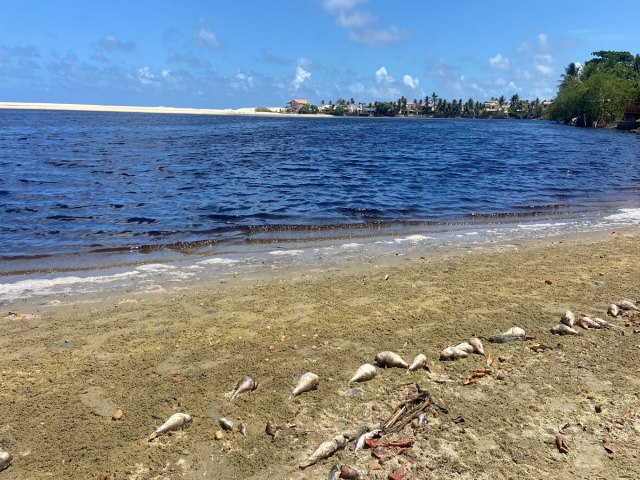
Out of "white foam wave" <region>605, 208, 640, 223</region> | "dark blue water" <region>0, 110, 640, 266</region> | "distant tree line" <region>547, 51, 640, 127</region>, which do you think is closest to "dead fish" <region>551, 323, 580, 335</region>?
"dark blue water" <region>0, 110, 640, 266</region>

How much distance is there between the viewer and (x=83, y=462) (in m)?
3.56

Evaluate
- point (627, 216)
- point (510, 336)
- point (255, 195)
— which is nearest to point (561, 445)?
point (510, 336)

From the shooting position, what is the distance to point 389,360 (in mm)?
4832

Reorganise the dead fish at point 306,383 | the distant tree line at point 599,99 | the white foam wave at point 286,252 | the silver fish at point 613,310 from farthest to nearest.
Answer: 1. the distant tree line at point 599,99
2. the white foam wave at point 286,252
3. the silver fish at point 613,310
4. the dead fish at point 306,383

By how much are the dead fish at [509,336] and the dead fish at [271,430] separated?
9.44 ft

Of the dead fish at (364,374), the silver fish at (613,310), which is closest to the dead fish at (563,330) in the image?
the silver fish at (613,310)

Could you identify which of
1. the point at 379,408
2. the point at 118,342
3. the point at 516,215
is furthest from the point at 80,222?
the point at 516,215

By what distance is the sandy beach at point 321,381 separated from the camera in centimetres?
352

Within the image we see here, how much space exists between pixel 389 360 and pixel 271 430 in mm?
1531

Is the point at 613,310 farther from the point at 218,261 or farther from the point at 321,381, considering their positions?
the point at 218,261

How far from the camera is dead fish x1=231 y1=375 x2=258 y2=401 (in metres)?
4.40

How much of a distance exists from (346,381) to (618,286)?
17.6 ft

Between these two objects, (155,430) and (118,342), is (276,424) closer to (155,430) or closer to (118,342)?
(155,430)

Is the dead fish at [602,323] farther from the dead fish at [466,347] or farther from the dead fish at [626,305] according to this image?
the dead fish at [466,347]
